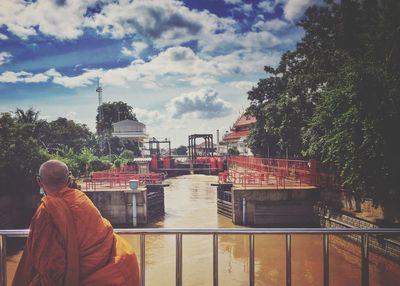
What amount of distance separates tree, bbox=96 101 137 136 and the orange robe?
211ft

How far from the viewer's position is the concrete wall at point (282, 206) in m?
17.7

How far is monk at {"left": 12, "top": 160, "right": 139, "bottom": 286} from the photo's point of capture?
1867mm

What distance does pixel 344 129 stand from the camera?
12.8 m

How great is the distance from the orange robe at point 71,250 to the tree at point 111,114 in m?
64.3

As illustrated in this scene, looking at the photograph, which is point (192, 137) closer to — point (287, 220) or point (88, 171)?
point (88, 171)

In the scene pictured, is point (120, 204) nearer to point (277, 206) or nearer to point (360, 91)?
point (277, 206)

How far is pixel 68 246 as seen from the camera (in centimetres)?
188

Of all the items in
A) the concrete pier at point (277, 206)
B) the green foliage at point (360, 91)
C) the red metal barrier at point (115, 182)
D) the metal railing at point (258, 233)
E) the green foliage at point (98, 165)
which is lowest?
the concrete pier at point (277, 206)

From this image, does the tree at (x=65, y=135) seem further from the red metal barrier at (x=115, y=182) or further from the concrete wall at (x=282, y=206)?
the concrete wall at (x=282, y=206)

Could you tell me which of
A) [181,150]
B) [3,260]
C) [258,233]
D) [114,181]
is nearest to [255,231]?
[258,233]

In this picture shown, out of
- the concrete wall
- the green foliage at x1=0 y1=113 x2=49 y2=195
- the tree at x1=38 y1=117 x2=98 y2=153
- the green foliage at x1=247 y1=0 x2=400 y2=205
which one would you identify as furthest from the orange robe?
the tree at x1=38 y1=117 x2=98 y2=153

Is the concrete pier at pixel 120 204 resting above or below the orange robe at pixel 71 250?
below

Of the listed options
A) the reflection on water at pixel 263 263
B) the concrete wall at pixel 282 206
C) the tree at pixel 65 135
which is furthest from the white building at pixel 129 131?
the reflection on water at pixel 263 263

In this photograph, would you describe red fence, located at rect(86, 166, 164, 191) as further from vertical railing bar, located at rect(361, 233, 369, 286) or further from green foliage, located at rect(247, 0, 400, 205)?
vertical railing bar, located at rect(361, 233, 369, 286)
